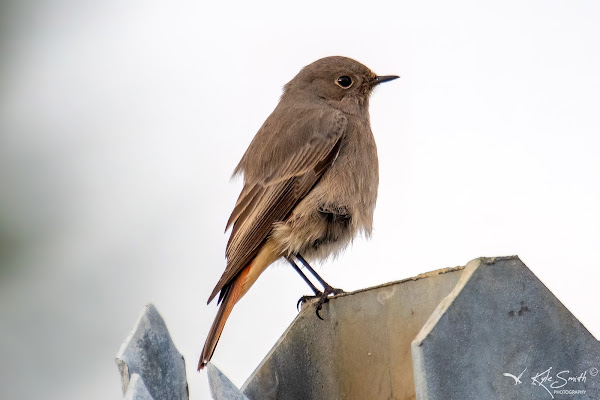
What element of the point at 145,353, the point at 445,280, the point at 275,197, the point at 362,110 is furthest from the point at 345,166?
the point at 145,353

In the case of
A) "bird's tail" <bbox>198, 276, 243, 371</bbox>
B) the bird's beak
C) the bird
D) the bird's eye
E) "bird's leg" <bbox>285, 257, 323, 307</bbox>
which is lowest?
"bird's tail" <bbox>198, 276, 243, 371</bbox>

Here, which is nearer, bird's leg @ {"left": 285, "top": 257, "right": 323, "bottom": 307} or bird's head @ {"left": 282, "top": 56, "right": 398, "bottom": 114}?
bird's leg @ {"left": 285, "top": 257, "right": 323, "bottom": 307}

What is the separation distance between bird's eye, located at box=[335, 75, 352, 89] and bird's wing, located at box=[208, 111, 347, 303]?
2.31 feet

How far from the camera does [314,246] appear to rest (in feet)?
20.4

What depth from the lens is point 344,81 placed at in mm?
7359

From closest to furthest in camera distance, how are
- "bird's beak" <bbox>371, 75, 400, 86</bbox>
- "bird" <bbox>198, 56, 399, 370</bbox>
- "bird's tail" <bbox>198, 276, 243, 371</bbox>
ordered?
"bird's tail" <bbox>198, 276, 243, 371</bbox> → "bird" <bbox>198, 56, 399, 370</bbox> → "bird's beak" <bbox>371, 75, 400, 86</bbox>

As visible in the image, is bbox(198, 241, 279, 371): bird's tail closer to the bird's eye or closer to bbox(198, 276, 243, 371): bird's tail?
bbox(198, 276, 243, 371): bird's tail

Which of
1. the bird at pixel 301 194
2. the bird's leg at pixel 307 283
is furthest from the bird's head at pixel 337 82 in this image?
the bird's leg at pixel 307 283

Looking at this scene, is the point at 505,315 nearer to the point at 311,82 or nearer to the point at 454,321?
the point at 454,321

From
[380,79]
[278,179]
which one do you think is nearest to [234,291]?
[278,179]

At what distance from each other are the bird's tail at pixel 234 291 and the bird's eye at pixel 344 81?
1866mm

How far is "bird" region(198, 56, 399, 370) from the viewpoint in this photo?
5828mm
